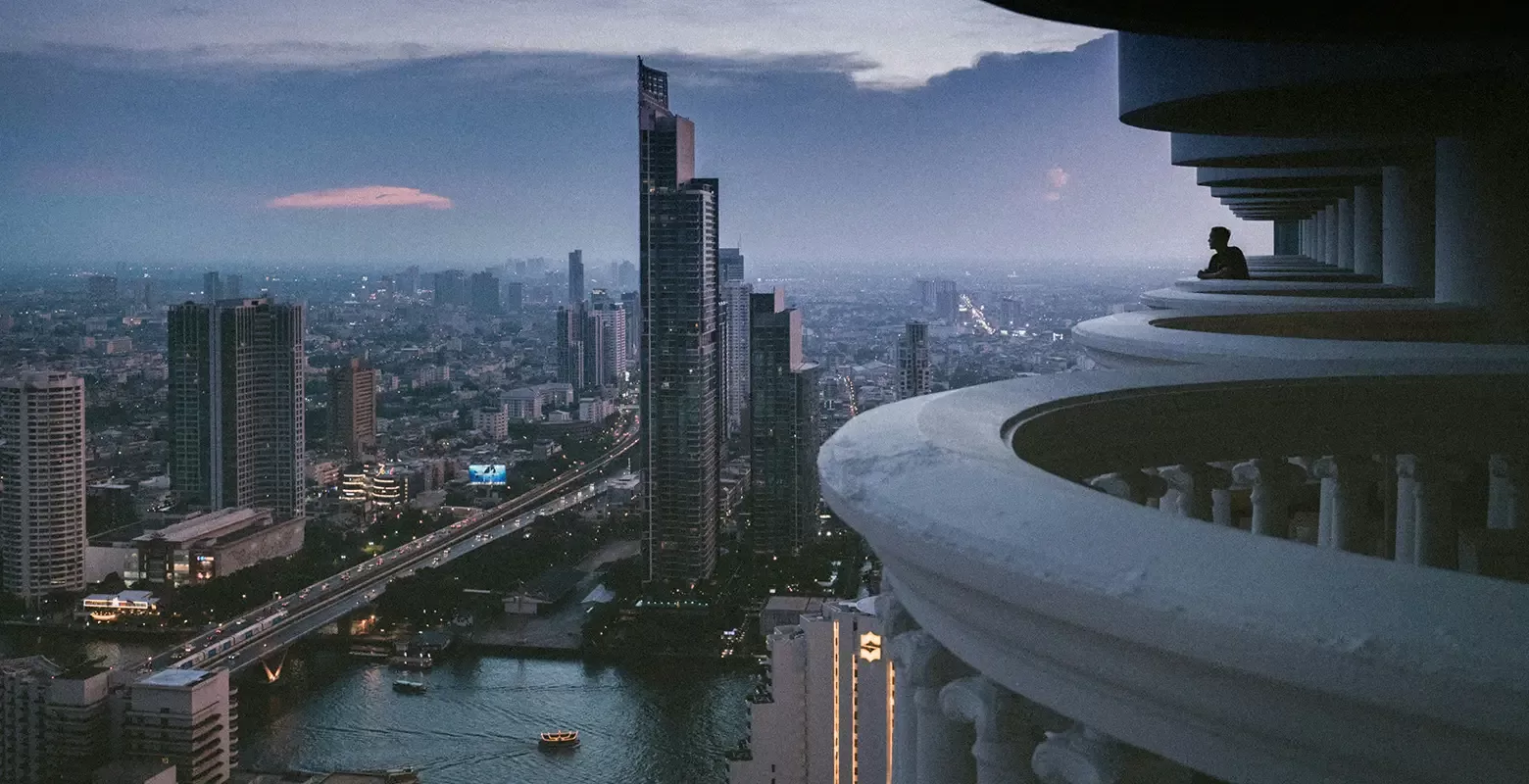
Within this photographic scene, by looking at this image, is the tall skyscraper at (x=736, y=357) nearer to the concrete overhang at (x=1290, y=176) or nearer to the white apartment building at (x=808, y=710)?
the white apartment building at (x=808, y=710)

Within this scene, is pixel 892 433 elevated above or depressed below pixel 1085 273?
below

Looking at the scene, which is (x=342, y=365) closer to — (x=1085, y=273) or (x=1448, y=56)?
(x=1085, y=273)

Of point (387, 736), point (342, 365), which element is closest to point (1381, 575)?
point (387, 736)

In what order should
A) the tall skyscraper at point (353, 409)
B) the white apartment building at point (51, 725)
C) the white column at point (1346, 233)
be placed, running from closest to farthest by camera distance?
the white column at point (1346, 233)
the white apartment building at point (51, 725)
the tall skyscraper at point (353, 409)

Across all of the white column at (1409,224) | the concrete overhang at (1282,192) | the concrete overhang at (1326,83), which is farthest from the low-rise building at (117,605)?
the concrete overhang at (1326,83)

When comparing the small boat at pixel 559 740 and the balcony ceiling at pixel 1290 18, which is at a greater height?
the balcony ceiling at pixel 1290 18

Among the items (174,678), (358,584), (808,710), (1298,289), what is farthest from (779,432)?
(1298,289)
